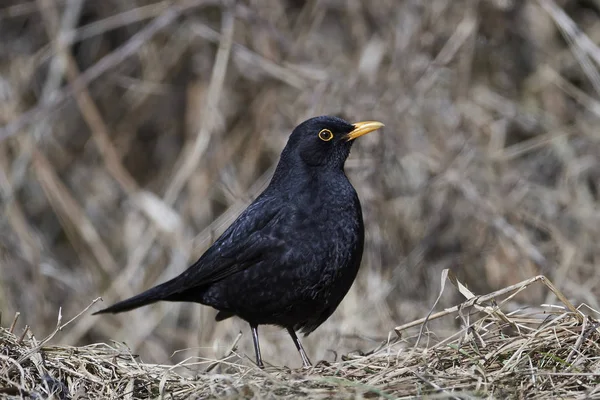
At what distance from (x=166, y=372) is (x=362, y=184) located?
3047 millimetres

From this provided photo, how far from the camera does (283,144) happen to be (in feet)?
22.6

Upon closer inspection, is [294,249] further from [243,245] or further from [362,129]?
[362,129]

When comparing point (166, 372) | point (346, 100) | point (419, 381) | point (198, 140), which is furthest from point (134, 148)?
point (419, 381)

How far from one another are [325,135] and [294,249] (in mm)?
799

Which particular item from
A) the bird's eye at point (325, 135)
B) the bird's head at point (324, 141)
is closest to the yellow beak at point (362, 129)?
the bird's head at point (324, 141)

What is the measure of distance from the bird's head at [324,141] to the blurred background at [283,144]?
4.62ft

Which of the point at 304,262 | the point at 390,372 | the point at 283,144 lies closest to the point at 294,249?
the point at 304,262

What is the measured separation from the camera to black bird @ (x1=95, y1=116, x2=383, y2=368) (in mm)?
3998

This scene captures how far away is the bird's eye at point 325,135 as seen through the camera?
Answer: 14.8 ft

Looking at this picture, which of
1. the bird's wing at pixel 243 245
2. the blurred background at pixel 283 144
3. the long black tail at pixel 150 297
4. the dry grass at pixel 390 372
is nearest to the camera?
the dry grass at pixel 390 372

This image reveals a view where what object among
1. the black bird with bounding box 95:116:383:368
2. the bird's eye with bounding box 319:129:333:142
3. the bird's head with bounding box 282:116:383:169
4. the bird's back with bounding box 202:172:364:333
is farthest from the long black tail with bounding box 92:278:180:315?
the bird's eye with bounding box 319:129:333:142

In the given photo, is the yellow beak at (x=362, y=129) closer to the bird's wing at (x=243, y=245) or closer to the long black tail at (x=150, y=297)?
the bird's wing at (x=243, y=245)

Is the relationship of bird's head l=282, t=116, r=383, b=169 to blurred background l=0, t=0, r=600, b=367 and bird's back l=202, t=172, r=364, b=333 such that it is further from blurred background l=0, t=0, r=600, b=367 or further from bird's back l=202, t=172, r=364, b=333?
blurred background l=0, t=0, r=600, b=367

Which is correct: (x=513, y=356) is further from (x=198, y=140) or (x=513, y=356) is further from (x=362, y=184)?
(x=198, y=140)
